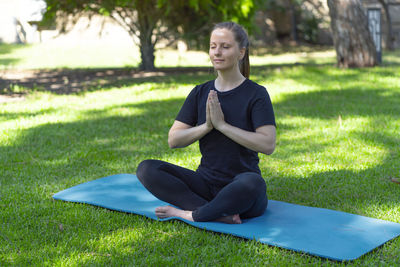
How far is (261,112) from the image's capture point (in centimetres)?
349

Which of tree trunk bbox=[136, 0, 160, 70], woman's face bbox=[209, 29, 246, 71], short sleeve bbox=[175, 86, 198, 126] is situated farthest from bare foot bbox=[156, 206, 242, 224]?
tree trunk bbox=[136, 0, 160, 70]

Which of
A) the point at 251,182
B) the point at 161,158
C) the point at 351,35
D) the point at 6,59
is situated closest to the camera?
the point at 251,182

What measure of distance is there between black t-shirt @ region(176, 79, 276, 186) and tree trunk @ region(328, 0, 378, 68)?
8061 millimetres

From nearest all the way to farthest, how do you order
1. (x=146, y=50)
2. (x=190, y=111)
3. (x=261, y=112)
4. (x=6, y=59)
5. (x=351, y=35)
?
(x=261, y=112) → (x=190, y=111) → (x=351, y=35) → (x=146, y=50) → (x=6, y=59)

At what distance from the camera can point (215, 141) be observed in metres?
3.64

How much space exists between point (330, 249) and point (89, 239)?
145 cm

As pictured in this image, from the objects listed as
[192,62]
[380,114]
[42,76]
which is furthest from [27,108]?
[192,62]

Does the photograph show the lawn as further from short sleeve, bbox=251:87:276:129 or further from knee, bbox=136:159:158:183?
short sleeve, bbox=251:87:276:129

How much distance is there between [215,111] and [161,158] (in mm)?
2068

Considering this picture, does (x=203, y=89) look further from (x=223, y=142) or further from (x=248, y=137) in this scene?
(x=248, y=137)

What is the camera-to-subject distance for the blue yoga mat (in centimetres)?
314

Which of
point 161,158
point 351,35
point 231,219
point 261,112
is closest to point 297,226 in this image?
point 231,219

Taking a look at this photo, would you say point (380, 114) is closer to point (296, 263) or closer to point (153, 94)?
point (153, 94)

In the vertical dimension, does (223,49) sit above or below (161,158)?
above
